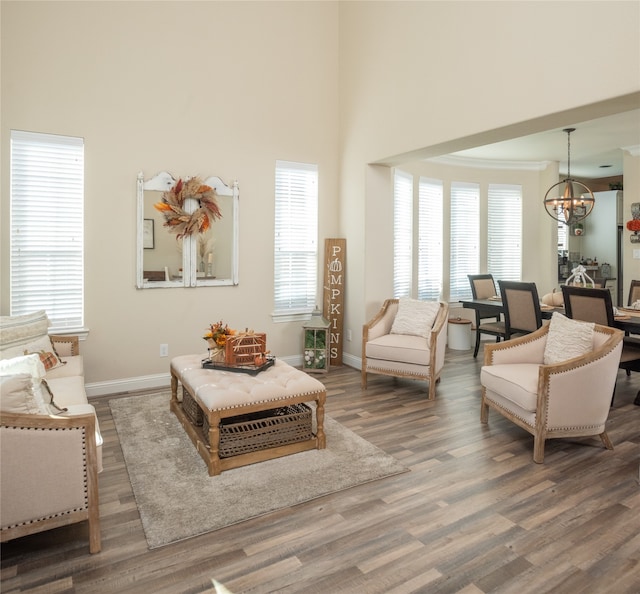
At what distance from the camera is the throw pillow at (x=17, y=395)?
195cm

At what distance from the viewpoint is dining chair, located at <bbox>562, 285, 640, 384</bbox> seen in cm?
418

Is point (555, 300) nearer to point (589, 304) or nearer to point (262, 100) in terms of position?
point (589, 304)

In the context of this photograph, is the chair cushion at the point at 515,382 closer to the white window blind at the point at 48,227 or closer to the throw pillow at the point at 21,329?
the throw pillow at the point at 21,329

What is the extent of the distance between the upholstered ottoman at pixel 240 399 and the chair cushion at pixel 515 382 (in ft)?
4.44

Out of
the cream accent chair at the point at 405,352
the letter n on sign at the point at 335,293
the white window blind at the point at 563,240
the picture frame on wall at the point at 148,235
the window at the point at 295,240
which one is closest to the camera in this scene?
the cream accent chair at the point at 405,352

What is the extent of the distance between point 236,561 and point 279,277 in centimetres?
362

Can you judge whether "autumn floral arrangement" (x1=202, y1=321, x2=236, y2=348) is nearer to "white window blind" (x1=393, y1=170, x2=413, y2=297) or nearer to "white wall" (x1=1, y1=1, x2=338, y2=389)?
"white wall" (x1=1, y1=1, x2=338, y2=389)

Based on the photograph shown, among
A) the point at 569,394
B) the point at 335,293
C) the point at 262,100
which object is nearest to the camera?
the point at 569,394

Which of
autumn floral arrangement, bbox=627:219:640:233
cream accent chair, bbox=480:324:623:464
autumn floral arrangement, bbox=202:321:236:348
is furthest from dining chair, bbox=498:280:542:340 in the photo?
autumn floral arrangement, bbox=202:321:236:348

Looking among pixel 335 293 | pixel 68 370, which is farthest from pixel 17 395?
pixel 335 293

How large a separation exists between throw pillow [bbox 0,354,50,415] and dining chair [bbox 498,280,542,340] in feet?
15.0

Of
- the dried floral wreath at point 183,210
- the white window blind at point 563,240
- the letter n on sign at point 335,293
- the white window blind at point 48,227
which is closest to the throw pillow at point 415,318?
the letter n on sign at point 335,293

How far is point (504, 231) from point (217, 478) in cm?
647

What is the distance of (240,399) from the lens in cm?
288
